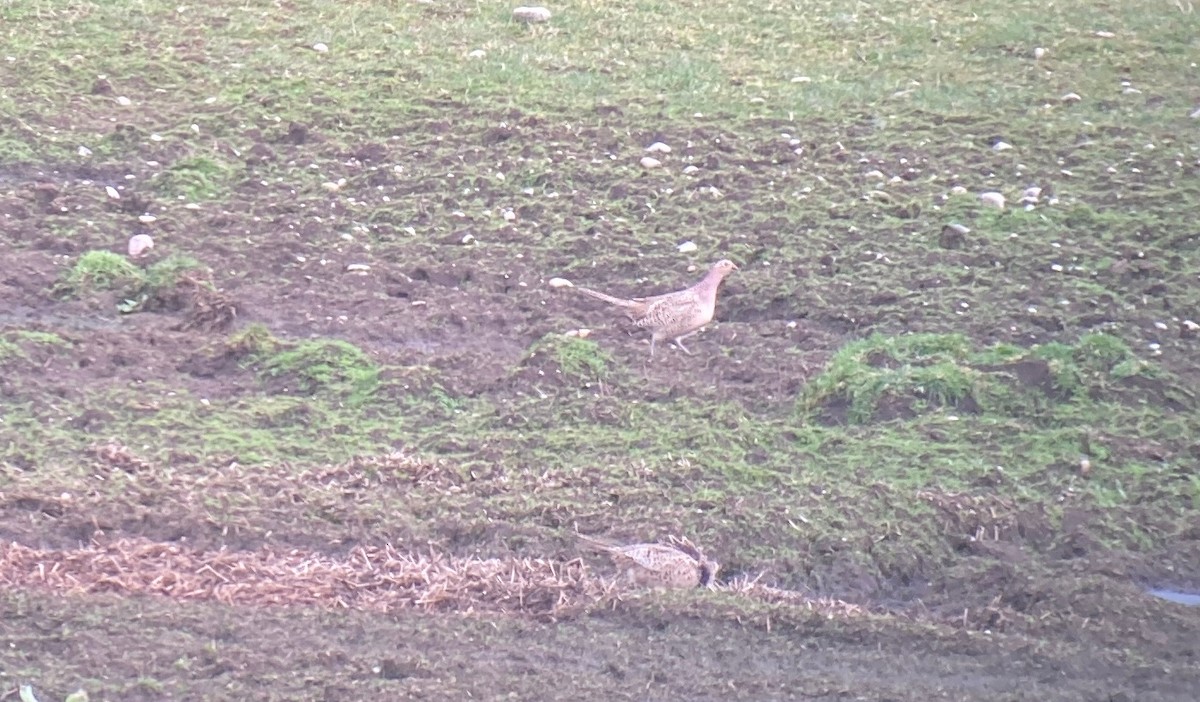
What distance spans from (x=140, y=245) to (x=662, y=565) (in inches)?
144

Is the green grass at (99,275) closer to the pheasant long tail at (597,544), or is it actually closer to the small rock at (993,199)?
the pheasant long tail at (597,544)

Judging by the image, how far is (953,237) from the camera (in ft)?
25.9

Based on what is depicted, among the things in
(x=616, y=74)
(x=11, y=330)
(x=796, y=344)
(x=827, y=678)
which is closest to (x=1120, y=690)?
(x=827, y=678)

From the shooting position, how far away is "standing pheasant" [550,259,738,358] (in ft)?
22.7

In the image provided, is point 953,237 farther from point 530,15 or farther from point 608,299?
point 530,15

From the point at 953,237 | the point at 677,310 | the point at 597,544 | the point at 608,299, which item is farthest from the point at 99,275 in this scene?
the point at 953,237

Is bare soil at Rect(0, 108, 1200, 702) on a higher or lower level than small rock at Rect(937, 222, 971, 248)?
lower

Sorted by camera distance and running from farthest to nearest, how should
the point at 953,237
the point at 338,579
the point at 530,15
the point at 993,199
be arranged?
1. the point at 530,15
2. the point at 993,199
3. the point at 953,237
4. the point at 338,579

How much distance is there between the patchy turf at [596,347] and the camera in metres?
4.93

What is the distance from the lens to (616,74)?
10.0 meters

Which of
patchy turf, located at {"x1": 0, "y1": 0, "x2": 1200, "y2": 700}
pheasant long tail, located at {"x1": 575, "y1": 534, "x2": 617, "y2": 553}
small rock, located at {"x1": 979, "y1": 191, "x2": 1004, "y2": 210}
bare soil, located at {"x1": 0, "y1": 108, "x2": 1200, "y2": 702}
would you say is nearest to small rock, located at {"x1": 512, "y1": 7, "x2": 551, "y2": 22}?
patchy turf, located at {"x1": 0, "y1": 0, "x2": 1200, "y2": 700}

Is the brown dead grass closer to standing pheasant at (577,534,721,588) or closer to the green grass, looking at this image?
standing pheasant at (577,534,721,588)

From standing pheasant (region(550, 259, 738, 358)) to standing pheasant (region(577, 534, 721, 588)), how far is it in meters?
1.70

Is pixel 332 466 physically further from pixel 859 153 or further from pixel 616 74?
pixel 616 74
